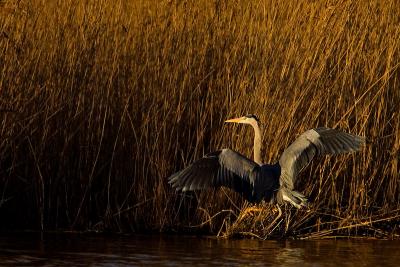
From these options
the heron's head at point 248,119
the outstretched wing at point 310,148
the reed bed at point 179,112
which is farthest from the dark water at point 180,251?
the heron's head at point 248,119

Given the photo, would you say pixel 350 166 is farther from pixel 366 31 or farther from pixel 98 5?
pixel 98 5

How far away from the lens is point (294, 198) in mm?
6746

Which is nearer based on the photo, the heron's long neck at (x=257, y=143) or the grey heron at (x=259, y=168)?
the grey heron at (x=259, y=168)

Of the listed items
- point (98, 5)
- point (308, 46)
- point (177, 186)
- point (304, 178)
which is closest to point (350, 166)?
point (304, 178)

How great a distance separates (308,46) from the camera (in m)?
7.39

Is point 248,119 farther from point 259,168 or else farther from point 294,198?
point 294,198

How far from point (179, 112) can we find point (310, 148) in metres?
0.98

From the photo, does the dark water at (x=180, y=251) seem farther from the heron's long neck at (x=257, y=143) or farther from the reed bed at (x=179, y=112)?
the heron's long neck at (x=257, y=143)

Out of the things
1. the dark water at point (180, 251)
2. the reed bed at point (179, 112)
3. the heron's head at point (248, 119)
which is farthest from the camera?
the reed bed at point (179, 112)

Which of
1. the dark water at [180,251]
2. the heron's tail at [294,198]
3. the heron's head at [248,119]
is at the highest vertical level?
the heron's head at [248,119]

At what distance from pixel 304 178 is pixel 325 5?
129 cm

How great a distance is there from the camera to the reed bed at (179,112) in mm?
7129

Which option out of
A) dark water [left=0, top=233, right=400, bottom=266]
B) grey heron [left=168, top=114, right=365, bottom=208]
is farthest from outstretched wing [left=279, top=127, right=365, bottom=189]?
dark water [left=0, top=233, right=400, bottom=266]

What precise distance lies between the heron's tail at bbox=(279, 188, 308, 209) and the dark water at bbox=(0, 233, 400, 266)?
0.90 feet
